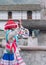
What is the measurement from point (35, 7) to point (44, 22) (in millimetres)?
28799

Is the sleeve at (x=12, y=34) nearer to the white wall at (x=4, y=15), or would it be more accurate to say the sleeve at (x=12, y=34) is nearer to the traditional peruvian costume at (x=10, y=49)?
the traditional peruvian costume at (x=10, y=49)

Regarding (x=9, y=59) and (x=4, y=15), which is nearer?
(x=9, y=59)

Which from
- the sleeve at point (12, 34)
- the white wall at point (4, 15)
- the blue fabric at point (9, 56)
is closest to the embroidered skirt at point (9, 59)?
the blue fabric at point (9, 56)

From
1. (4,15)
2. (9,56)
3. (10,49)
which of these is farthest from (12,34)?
(4,15)

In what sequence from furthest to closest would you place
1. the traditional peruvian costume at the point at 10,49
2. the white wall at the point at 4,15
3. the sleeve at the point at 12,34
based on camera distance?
the white wall at the point at 4,15
the traditional peruvian costume at the point at 10,49
the sleeve at the point at 12,34

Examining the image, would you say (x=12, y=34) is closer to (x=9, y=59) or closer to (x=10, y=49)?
(x=10, y=49)

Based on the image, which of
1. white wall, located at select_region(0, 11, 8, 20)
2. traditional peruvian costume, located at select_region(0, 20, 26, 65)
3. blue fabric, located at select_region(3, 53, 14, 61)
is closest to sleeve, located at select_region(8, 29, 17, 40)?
traditional peruvian costume, located at select_region(0, 20, 26, 65)

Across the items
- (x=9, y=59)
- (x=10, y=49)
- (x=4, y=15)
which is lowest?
(x=4, y=15)

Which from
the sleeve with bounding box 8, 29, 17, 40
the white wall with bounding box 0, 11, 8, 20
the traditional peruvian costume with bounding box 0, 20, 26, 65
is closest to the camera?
the sleeve with bounding box 8, 29, 17, 40

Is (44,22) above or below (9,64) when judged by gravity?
above

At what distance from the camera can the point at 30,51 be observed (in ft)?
19.6

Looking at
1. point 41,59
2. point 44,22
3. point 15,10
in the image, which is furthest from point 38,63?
point 15,10

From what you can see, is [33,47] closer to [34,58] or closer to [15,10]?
[34,58]

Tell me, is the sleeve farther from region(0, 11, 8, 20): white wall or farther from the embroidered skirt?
region(0, 11, 8, 20): white wall
